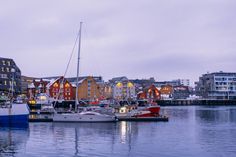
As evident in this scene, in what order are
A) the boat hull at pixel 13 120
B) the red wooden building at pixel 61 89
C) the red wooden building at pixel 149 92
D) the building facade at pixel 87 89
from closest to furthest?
the boat hull at pixel 13 120, the red wooden building at pixel 61 89, the building facade at pixel 87 89, the red wooden building at pixel 149 92

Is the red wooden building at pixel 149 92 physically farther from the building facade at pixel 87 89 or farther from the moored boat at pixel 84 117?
the moored boat at pixel 84 117

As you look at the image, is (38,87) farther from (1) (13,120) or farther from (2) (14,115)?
(1) (13,120)

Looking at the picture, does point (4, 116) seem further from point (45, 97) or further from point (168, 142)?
point (45, 97)

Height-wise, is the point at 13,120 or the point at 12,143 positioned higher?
the point at 13,120

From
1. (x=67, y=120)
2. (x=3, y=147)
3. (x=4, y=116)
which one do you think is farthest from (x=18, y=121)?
(x=3, y=147)

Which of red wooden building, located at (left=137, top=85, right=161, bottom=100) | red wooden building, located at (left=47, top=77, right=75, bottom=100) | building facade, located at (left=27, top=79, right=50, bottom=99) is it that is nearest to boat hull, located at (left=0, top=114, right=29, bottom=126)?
red wooden building, located at (left=47, top=77, right=75, bottom=100)

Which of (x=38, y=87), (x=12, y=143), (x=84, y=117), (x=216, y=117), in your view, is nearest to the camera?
(x=12, y=143)

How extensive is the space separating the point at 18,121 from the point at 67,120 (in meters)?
8.91

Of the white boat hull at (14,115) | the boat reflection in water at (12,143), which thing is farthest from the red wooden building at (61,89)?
the boat reflection in water at (12,143)

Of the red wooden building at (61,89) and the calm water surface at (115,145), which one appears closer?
the calm water surface at (115,145)

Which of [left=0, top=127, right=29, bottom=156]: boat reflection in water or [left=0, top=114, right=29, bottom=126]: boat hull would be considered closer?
[left=0, top=127, right=29, bottom=156]: boat reflection in water

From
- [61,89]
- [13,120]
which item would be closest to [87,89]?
[61,89]

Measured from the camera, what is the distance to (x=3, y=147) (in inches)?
1363

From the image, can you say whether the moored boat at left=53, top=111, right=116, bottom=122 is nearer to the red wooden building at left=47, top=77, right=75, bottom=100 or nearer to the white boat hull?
the white boat hull
